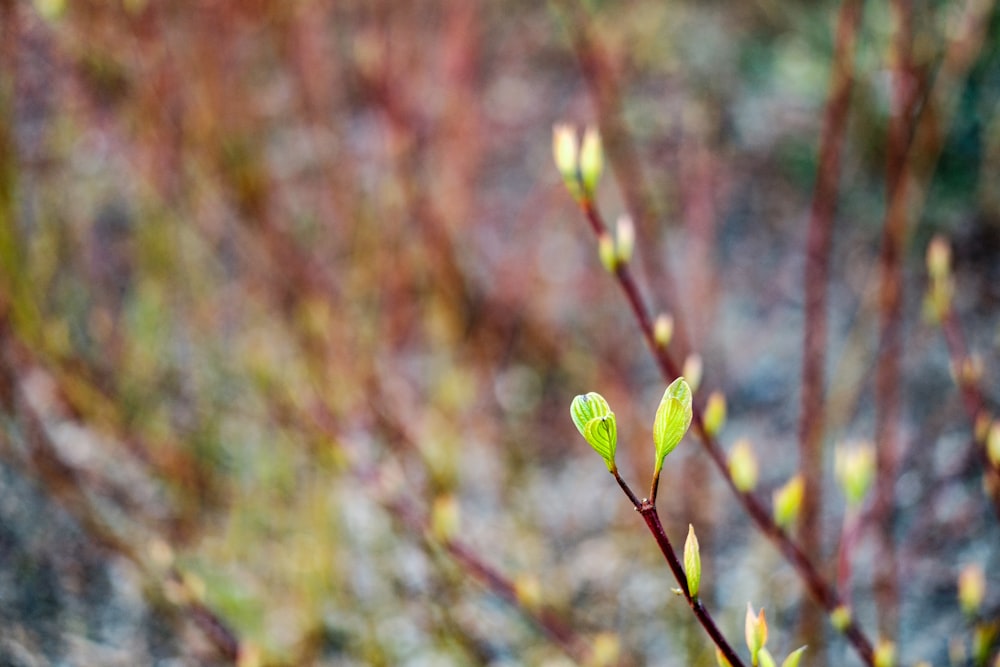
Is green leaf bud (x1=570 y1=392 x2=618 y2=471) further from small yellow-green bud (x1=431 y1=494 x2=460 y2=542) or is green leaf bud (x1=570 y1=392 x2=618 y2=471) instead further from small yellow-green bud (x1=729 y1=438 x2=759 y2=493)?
small yellow-green bud (x1=431 y1=494 x2=460 y2=542)

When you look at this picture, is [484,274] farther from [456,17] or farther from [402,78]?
[456,17]

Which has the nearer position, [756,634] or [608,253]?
[756,634]

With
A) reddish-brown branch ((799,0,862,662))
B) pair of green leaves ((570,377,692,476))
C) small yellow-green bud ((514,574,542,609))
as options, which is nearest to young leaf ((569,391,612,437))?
pair of green leaves ((570,377,692,476))

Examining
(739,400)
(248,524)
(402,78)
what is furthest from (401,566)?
(402,78)

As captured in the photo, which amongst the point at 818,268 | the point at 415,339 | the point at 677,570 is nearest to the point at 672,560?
the point at 677,570

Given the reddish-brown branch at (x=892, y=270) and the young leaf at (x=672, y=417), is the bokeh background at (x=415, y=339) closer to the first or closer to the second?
the reddish-brown branch at (x=892, y=270)

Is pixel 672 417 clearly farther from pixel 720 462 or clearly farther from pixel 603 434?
pixel 720 462

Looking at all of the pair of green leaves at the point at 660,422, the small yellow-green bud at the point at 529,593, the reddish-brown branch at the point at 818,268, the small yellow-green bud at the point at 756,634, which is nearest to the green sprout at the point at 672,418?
the pair of green leaves at the point at 660,422
